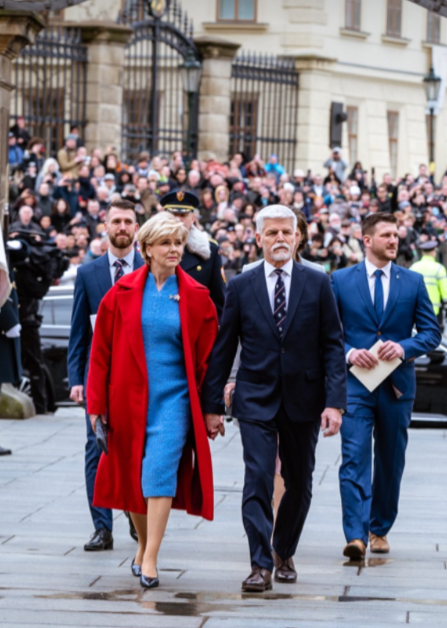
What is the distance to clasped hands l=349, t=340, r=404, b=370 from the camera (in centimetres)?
740

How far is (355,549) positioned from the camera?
7.27m

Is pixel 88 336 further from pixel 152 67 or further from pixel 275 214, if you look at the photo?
pixel 152 67

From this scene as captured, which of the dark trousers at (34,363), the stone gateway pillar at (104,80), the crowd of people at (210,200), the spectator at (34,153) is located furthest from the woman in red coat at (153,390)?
the stone gateway pillar at (104,80)

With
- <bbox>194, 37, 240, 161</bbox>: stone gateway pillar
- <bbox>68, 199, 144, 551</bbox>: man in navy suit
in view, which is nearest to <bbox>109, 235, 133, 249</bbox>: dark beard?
<bbox>68, 199, 144, 551</bbox>: man in navy suit

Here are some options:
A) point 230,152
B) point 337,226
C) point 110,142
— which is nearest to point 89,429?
point 337,226

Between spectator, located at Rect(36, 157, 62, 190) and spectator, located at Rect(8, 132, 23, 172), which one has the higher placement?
spectator, located at Rect(8, 132, 23, 172)

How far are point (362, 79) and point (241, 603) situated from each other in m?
35.1

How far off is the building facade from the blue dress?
2237 cm

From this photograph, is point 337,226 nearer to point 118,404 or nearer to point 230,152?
point 230,152

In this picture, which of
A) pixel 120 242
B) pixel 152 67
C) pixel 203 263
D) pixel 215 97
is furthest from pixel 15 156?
pixel 120 242

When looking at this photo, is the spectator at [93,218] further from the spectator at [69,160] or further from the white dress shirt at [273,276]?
the white dress shirt at [273,276]

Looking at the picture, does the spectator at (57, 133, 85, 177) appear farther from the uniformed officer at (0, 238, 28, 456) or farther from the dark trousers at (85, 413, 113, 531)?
the dark trousers at (85, 413, 113, 531)

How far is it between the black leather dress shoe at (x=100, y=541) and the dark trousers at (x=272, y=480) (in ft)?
3.53

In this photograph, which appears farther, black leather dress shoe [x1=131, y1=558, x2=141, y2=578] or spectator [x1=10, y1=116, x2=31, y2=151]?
spectator [x1=10, y1=116, x2=31, y2=151]
